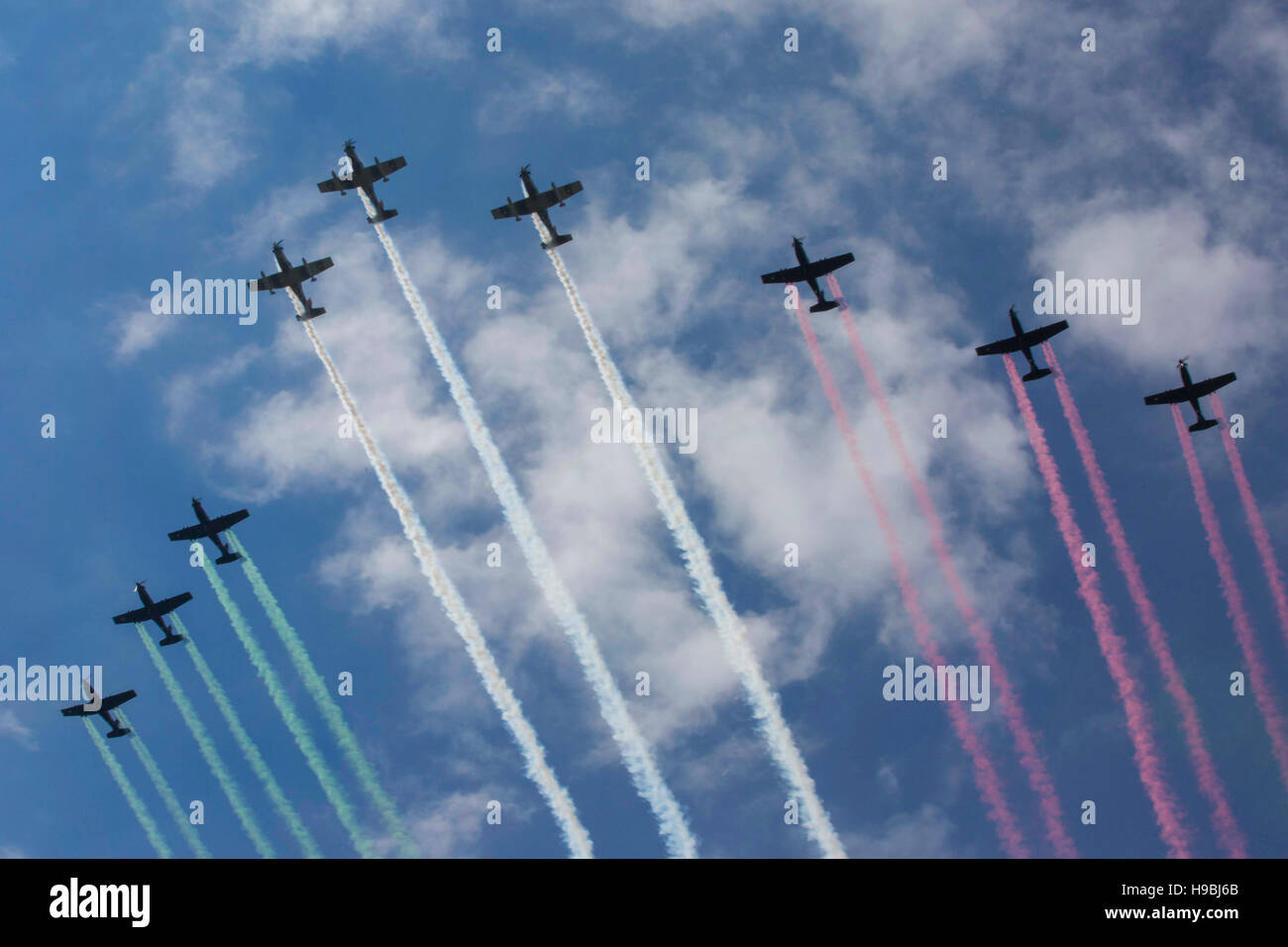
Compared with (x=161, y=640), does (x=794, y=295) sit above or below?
above

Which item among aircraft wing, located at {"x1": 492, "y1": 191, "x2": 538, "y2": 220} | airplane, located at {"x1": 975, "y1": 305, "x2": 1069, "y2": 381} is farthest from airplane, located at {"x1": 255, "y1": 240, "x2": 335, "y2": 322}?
airplane, located at {"x1": 975, "y1": 305, "x2": 1069, "y2": 381}

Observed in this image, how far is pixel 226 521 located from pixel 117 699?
22.7 meters

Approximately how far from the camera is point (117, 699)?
11281cm

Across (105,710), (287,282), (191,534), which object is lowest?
(105,710)

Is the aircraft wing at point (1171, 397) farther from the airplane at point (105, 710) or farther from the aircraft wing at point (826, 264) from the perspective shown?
the airplane at point (105, 710)

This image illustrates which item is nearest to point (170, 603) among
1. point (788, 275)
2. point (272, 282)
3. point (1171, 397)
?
point (272, 282)

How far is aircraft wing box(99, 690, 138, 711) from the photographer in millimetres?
112062

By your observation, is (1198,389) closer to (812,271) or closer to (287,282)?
(812,271)

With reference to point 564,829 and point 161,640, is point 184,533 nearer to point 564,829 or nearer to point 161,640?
point 161,640
